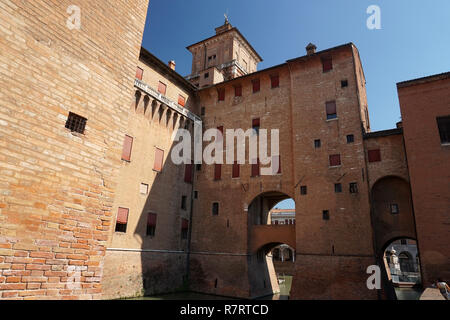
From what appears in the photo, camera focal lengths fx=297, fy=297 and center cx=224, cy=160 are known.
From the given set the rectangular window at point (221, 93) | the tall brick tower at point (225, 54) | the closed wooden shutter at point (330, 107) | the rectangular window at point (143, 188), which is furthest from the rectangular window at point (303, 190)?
the tall brick tower at point (225, 54)

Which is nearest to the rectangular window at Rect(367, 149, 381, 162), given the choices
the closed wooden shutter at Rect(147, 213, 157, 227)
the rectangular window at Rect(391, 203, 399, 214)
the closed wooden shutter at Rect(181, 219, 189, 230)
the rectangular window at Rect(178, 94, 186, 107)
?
the rectangular window at Rect(391, 203, 399, 214)

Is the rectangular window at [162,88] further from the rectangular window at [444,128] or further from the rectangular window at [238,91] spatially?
the rectangular window at [444,128]

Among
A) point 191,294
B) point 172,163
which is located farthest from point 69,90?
point 191,294

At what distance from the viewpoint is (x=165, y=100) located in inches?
896

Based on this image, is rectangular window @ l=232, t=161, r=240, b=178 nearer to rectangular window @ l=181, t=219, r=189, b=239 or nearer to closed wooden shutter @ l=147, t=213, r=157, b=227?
rectangular window @ l=181, t=219, r=189, b=239

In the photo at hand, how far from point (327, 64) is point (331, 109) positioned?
3.64 metres

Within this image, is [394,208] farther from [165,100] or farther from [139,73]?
[139,73]

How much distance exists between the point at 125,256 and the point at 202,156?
33.9 ft

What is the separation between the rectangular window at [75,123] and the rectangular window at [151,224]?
1607 centimetres

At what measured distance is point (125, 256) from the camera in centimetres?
1842

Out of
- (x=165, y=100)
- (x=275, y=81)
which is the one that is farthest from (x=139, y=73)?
(x=275, y=81)

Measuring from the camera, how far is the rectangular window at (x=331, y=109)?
2066 centimetres

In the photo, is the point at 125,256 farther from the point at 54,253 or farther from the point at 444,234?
the point at 444,234

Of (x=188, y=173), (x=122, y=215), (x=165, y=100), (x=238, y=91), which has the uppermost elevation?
(x=238, y=91)
